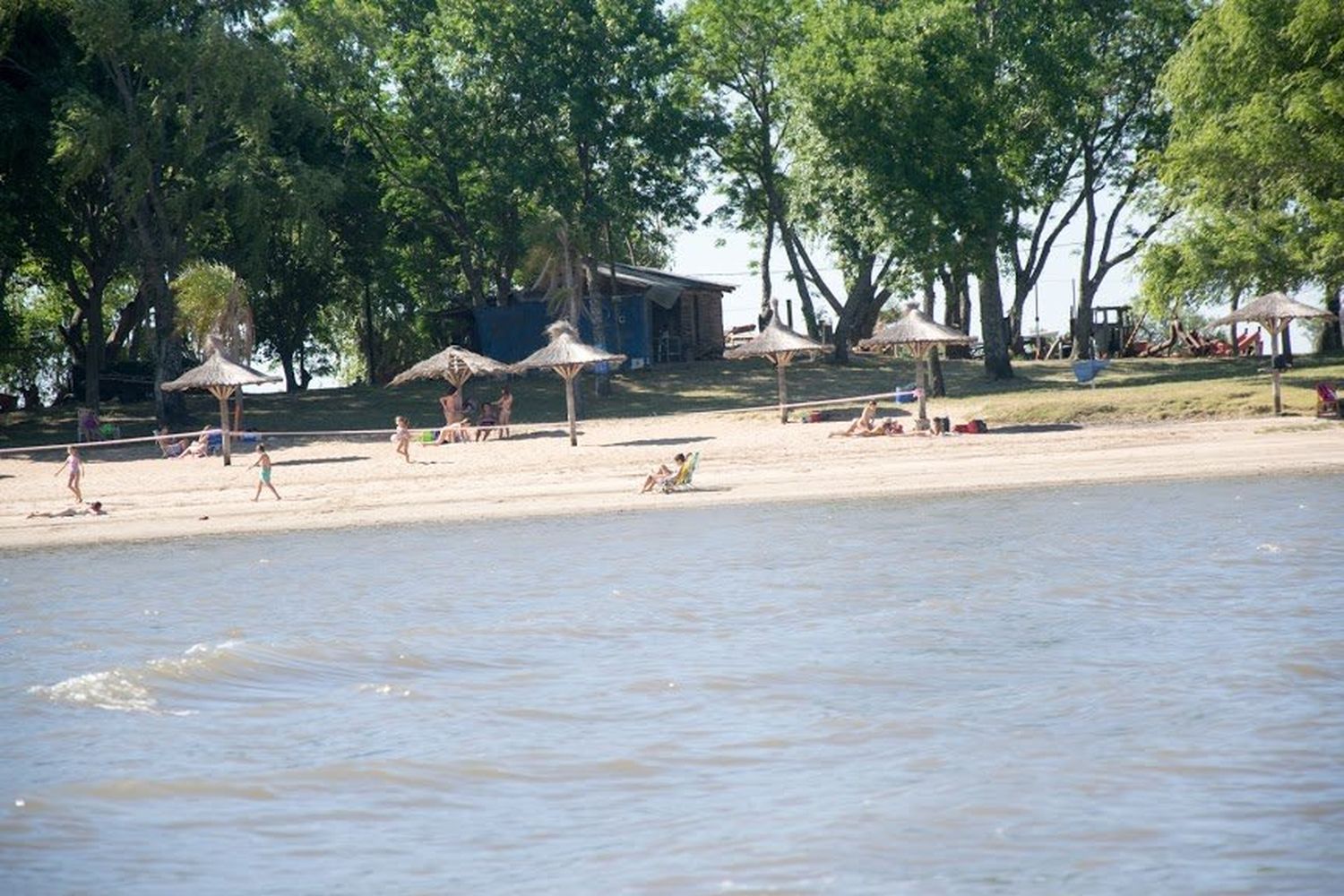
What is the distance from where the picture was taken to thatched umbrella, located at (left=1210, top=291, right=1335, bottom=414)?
28141 mm

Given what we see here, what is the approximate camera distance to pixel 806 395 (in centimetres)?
3912

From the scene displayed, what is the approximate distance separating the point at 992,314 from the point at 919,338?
9577mm

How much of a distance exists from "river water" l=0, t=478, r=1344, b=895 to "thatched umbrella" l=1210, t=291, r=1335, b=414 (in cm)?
1106

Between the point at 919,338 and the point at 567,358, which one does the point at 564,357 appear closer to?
the point at 567,358

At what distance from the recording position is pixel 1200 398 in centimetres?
2980

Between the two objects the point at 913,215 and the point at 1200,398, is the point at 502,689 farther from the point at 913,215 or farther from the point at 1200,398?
the point at 913,215

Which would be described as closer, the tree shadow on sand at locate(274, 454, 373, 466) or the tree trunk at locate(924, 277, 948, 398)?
the tree shadow on sand at locate(274, 454, 373, 466)

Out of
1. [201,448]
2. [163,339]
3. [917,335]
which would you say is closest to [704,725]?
[917,335]

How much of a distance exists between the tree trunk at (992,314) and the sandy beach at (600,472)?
8.72m

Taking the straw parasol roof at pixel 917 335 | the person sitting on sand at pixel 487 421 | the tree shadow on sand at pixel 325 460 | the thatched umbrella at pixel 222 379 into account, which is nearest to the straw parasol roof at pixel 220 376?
the thatched umbrella at pixel 222 379

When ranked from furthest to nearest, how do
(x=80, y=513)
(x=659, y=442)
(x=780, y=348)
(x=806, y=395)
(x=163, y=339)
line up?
1. (x=806, y=395)
2. (x=163, y=339)
3. (x=780, y=348)
4. (x=659, y=442)
5. (x=80, y=513)

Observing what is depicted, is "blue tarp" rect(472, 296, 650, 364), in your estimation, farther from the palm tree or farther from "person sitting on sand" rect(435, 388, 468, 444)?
the palm tree

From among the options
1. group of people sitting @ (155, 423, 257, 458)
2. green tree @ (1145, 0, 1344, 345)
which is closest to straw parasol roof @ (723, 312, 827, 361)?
green tree @ (1145, 0, 1344, 345)

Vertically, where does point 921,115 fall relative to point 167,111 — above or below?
below
